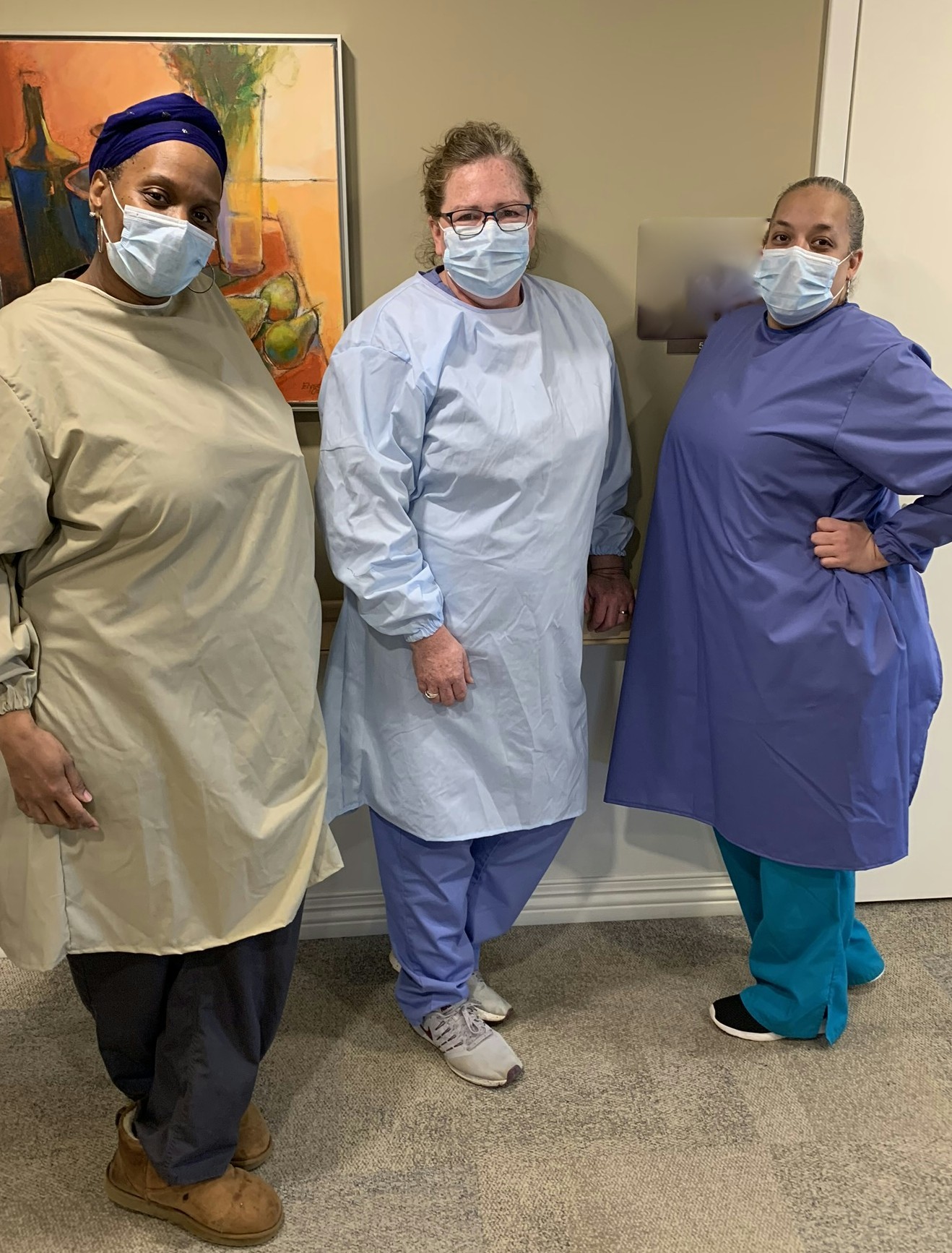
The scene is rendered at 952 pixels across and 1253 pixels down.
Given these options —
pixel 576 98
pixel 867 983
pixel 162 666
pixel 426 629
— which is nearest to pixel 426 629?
pixel 426 629

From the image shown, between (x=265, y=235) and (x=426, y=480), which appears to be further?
(x=265, y=235)

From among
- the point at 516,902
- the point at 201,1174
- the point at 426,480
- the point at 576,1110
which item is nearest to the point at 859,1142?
the point at 576,1110

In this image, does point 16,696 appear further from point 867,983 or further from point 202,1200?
point 867,983

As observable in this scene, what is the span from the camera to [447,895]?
1.77 metres

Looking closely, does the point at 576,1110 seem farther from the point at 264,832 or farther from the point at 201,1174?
the point at 264,832

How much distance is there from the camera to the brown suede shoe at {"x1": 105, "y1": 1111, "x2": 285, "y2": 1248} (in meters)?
1.45

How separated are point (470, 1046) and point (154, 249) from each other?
1.36 m

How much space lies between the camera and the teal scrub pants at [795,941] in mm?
1748

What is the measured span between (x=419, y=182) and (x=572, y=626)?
0.82 m

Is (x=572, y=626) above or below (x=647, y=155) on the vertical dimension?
below

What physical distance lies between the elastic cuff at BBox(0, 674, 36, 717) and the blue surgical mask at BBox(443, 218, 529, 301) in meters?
0.86

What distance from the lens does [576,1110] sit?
1.69 m

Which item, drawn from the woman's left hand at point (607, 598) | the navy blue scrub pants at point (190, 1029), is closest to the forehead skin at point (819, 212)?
the woman's left hand at point (607, 598)

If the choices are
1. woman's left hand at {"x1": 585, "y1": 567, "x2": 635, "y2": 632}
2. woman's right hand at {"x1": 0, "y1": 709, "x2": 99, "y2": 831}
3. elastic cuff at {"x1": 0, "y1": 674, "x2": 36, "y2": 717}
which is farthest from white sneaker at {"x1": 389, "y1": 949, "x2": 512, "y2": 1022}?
elastic cuff at {"x1": 0, "y1": 674, "x2": 36, "y2": 717}
